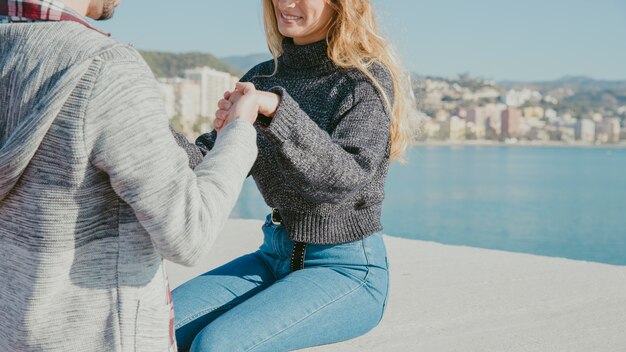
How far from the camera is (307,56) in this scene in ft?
6.29

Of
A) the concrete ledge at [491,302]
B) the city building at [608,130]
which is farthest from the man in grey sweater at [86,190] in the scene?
the city building at [608,130]

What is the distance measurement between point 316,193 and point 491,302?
54.4 inches

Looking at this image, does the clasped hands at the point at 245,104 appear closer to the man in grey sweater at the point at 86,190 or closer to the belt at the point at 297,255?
the man in grey sweater at the point at 86,190

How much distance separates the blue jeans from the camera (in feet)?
4.97

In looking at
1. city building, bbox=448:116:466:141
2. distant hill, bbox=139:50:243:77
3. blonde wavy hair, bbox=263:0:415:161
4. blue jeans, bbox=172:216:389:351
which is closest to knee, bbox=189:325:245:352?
blue jeans, bbox=172:216:389:351

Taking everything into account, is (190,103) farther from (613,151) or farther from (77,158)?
(77,158)

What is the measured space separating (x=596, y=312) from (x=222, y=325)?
152 centimetres

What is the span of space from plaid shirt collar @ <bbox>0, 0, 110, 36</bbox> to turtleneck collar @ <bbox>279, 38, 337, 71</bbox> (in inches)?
38.0

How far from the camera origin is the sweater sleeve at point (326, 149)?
138 cm

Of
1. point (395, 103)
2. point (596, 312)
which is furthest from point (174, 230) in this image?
point (596, 312)

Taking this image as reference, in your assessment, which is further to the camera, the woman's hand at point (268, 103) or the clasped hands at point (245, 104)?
the woman's hand at point (268, 103)

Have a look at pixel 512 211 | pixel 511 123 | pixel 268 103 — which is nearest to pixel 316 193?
pixel 268 103

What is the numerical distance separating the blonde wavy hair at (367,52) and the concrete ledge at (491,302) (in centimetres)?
59

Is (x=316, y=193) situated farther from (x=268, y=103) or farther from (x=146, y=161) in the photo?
(x=146, y=161)
